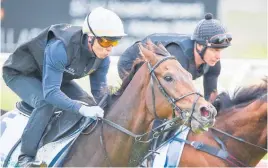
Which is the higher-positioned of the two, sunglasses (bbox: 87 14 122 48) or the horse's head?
sunglasses (bbox: 87 14 122 48)

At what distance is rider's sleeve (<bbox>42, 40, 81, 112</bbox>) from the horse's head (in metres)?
0.49

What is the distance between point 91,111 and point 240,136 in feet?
3.77

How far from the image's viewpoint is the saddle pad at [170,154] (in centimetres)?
582

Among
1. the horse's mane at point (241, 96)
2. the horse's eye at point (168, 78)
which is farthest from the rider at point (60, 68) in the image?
the horse's mane at point (241, 96)

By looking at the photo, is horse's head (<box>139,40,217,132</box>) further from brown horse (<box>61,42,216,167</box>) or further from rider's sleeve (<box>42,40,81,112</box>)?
rider's sleeve (<box>42,40,81,112</box>)

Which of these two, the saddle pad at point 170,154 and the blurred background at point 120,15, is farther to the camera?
the blurred background at point 120,15

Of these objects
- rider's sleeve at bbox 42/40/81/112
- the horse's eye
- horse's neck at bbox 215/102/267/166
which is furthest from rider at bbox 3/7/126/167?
horse's neck at bbox 215/102/267/166

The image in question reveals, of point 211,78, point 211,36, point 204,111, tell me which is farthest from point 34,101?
point 211,78

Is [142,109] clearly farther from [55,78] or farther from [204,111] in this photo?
[55,78]

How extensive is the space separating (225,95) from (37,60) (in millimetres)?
1349

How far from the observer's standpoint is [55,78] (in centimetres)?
541

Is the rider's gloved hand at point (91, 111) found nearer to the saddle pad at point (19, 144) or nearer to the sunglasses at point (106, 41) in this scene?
the saddle pad at point (19, 144)

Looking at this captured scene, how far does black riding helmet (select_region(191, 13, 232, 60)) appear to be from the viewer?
20.1ft

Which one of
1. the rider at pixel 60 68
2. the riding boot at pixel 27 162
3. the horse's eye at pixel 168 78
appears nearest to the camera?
the horse's eye at pixel 168 78
